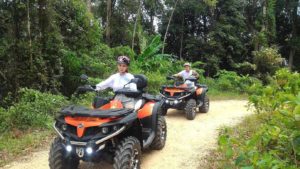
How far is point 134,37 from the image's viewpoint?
2264cm

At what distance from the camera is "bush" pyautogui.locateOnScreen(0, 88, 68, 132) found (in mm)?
8784

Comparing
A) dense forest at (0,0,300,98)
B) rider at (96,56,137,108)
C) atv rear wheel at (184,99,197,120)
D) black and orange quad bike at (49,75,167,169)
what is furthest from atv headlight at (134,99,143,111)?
dense forest at (0,0,300,98)

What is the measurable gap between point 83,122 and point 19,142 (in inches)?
128

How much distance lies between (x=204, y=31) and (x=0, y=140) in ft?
80.4

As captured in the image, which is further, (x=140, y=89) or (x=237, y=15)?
(x=237, y=15)

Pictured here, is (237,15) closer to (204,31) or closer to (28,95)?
(204,31)

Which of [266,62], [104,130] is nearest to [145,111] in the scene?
[104,130]

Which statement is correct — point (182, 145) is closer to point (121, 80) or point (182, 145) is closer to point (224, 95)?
point (121, 80)

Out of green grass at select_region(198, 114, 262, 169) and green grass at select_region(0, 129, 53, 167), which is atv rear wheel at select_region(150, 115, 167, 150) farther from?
green grass at select_region(0, 129, 53, 167)

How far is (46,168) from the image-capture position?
6.50 metres

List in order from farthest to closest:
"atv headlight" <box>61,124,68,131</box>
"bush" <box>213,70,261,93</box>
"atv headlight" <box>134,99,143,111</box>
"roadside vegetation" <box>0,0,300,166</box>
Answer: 1. "bush" <box>213,70,261,93</box>
2. "roadside vegetation" <box>0,0,300,166</box>
3. "atv headlight" <box>134,99,143,111</box>
4. "atv headlight" <box>61,124,68,131</box>

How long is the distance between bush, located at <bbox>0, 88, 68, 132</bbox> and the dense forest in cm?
156

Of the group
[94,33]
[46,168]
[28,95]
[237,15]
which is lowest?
[46,168]

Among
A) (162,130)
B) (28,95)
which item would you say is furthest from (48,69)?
(162,130)
